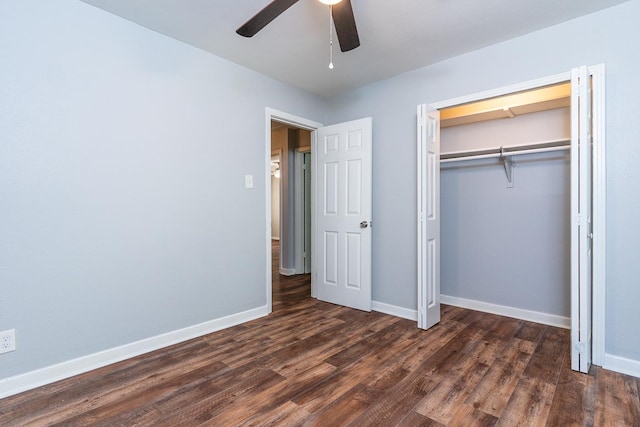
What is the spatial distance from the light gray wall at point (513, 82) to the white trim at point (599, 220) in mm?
49

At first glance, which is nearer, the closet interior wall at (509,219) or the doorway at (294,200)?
the closet interior wall at (509,219)

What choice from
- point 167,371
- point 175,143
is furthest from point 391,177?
point 167,371

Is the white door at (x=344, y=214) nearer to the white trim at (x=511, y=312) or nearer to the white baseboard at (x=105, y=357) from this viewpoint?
the white trim at (x=511, y=312)

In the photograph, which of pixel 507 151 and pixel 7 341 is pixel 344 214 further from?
pixel 7 341

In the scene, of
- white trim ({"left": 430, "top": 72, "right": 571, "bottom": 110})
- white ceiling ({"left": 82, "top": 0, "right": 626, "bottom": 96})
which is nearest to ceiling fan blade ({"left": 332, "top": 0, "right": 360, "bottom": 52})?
white ceiling ({"left": 82, "top": 0, "right": 626, "bottom": 96})

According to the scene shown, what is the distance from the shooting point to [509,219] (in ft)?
10.6

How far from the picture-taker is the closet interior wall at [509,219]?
296 centimetres

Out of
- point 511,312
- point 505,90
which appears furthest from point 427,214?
point 511,312

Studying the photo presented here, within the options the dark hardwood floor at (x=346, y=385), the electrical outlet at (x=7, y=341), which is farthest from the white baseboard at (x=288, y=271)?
the electrical outlet at (x=7, y=341)

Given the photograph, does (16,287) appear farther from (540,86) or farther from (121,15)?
(540,86)

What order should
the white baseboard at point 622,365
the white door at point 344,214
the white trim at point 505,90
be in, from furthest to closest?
the white door at point 344,214 < the white trim at point 505,90 < the white baseboard at point 622,365

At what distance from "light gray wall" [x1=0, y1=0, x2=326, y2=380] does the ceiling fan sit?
107 cm

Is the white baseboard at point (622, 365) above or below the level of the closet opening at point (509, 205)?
below

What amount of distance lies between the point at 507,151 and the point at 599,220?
3.68 ft
